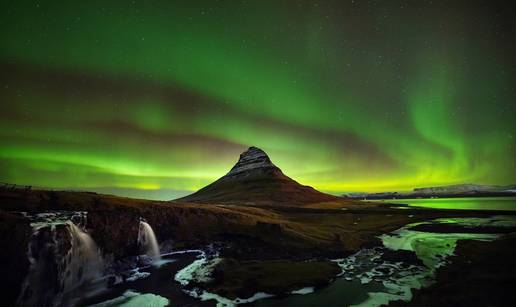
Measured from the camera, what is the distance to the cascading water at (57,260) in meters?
23.8

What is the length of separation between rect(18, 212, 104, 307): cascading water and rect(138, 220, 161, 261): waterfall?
8.04 m

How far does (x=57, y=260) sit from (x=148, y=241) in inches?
668

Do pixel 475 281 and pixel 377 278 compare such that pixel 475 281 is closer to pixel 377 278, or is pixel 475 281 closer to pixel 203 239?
pixel 377 278

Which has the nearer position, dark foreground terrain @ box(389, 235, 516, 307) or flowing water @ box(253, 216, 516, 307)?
dark foreground terrain @ box(389, 235, 516, 307)

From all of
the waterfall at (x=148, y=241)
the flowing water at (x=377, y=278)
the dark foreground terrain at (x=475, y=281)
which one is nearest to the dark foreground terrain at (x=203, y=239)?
the waterfall at (x=148, y=241)

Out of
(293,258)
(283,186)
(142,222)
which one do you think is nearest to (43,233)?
(142,222)

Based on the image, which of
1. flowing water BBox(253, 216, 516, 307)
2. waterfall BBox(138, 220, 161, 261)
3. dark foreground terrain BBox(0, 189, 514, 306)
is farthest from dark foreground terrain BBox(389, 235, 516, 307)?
waterfall BBox(138, 220, 161, 261)

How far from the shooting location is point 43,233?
25.6m

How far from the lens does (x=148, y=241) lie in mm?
42375

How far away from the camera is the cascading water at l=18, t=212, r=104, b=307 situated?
78.0 ft

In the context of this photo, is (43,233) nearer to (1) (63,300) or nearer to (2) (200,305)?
(1) (63,300)

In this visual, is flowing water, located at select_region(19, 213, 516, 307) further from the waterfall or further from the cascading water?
the waterfall

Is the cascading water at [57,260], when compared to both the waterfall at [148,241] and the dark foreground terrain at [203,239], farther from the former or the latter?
the waterfall at [148,241]

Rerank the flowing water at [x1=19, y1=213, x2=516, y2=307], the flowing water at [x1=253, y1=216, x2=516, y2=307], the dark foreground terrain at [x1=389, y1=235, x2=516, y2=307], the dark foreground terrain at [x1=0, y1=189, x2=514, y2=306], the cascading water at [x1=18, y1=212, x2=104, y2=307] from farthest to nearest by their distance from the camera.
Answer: the flowing water at [x1=253, y1=216, x2=516, y2=307], the dark foreground terrain at [x1=0, y1=189, x2=514, y2=306], the flowing water at [x1=19, y1=213, x2=516, y2=307], the cascading water at [x1=18, y1=212, x2=104, y2=307], the dark foreground terrain at [x1=389, y1=235, x2=516, y2=307]
